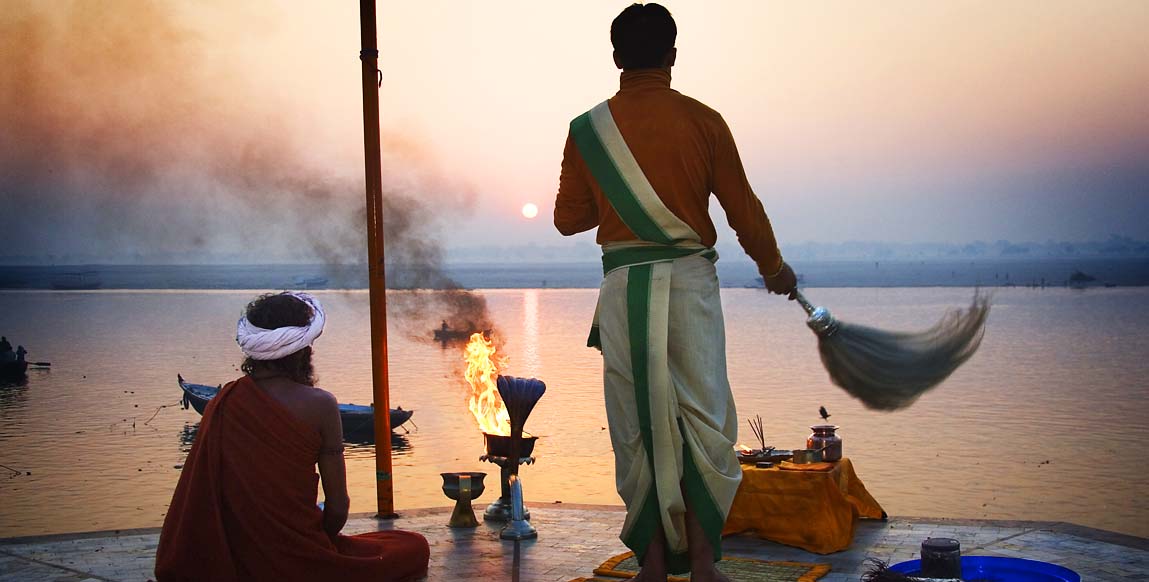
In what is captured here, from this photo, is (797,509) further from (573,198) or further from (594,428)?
(594,428)

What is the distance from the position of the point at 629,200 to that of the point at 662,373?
582 millimetres

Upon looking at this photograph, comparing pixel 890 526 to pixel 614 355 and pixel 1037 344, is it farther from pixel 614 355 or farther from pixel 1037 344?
pixel 1037 344

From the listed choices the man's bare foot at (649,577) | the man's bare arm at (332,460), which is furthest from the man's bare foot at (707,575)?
the man's bare arm at (332,460)

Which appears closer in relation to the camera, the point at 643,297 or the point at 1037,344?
the point at 643,297

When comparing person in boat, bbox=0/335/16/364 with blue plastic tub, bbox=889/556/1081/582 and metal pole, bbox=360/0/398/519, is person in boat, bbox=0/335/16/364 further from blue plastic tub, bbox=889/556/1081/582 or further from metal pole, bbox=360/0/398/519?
blue plastic tub, bbox=889/556/1081/582

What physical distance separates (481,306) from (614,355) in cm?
2058

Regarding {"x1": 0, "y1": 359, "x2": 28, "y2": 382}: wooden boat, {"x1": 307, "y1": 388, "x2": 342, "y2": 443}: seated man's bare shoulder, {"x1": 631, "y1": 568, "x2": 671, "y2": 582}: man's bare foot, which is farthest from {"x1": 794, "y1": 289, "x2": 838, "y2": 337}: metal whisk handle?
{"x1": 0, "y1": 359, "x2": 28, "y2": 382}: wooden boat

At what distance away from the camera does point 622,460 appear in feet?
12.8

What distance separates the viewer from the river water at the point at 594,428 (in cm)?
1452

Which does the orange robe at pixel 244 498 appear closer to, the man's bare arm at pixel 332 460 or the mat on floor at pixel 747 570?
the man's bare arm at pixel 332 460

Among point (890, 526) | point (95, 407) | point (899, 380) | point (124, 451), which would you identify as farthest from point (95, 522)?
point (95, 407)

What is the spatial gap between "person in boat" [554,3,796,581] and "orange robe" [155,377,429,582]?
1076mm

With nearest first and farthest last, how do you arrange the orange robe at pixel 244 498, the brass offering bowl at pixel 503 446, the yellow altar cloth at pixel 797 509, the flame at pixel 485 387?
the orange robe at pixel 244 498, the yellow altar cloth at pixel 797 509, the brass offering bowl at pixel 503 446, the flame at pixel 485 387

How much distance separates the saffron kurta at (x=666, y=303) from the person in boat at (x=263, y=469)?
100 cm
